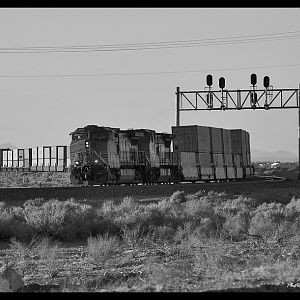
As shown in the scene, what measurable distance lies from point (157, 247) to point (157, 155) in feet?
87.9

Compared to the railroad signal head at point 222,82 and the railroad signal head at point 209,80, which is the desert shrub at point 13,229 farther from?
the railroad signal head at point 222,82

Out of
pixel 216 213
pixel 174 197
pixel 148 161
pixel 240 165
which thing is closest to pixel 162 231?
pixel 216 213

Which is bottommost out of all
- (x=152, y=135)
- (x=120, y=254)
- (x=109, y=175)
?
(x=120, y=254)

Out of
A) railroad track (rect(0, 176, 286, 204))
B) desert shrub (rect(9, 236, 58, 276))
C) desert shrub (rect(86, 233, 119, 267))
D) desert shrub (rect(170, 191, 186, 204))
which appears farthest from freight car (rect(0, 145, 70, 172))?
desert shrub (rect(86, 233, 119, 267))

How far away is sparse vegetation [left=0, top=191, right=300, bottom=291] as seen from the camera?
1073 centimetres

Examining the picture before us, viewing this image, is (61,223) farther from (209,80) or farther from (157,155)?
(209,80)

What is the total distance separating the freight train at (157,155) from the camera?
37.4m

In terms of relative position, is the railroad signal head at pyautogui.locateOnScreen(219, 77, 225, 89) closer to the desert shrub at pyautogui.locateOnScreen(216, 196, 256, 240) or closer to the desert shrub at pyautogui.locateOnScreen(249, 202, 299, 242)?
the desert shrub at pyautogui.locateOnScreen(216, 196, 256, 240)

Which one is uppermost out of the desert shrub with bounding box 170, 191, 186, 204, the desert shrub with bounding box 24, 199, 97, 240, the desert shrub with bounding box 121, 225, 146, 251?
the desert shrub with bounding box 170, 191, 186, 204

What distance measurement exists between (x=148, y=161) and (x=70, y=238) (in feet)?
76.0

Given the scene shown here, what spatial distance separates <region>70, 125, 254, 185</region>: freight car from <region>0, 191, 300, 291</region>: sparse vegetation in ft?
48.1

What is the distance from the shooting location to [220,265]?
11.8 meters

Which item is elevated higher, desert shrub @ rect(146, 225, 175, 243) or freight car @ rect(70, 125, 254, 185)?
freight car @ rect(70, 125, 254, 185)
